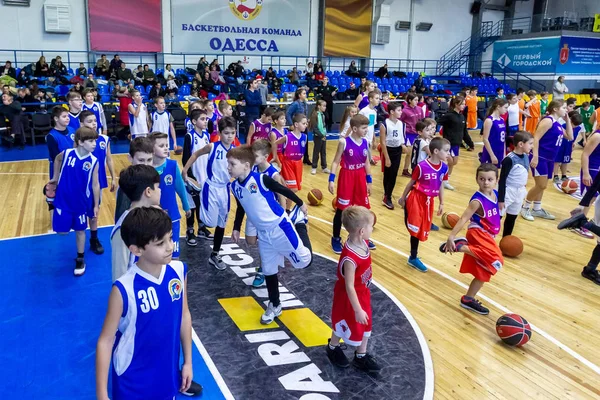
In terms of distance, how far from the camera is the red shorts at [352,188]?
21.3 feet

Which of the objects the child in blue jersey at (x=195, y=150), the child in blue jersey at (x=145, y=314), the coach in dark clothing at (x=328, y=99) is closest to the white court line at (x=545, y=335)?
the child in blue jersey at (x=195, y=150)

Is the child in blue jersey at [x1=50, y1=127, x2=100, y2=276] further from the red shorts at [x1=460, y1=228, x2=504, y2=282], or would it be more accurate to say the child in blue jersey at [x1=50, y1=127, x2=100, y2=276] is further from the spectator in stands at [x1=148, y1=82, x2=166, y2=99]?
the spectator in stands at [x1=148, y1=82, x2=166, y2=99]

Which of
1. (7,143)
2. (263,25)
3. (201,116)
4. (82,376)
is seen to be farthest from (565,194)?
(263,25)

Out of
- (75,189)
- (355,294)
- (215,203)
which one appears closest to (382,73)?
(215,203)

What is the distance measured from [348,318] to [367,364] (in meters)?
0.43

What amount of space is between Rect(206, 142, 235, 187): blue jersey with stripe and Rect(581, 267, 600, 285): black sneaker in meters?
4.36

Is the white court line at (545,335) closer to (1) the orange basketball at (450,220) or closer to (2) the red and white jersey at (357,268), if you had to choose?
(1) the orange basketball at (450,220)

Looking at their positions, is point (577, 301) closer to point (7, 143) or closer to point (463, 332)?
point (463, 332)

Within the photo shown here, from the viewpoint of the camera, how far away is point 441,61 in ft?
91.0

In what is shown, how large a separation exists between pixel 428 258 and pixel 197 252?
116 inches

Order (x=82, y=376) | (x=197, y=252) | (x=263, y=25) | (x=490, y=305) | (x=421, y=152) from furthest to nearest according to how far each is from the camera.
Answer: (x=263, y=25) < (x=421, y=152) < (x=197, y=252) < (x=490, y=305) < (x=82, y=376)

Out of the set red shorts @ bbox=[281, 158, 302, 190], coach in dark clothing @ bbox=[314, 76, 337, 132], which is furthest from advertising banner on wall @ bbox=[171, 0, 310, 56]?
red shorts @ bbox=[281, 158, 302, 190]

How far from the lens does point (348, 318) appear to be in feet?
12.9

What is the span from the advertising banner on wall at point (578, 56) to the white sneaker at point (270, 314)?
25.3 metres
